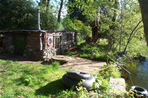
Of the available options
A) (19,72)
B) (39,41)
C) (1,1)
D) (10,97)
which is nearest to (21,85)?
(10,97)

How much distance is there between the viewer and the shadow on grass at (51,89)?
189 inches

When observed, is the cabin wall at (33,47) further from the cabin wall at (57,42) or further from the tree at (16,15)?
the tree at (16,15)

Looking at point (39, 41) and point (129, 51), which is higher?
point (39, 41)

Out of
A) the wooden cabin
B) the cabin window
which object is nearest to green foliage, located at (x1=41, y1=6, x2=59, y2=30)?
the cabin window

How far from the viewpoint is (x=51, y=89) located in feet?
16.8

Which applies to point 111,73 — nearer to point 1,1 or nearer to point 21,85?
point 21,85

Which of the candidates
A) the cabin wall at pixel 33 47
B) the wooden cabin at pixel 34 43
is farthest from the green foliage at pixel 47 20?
the cabin wall at pixel 33 47

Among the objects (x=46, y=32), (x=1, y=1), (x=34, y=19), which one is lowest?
(x=46, y=32)

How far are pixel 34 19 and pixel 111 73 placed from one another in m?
11.0

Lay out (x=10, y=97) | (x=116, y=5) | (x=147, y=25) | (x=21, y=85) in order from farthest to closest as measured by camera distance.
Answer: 1. (x=116, y=5)
2. (x=21, y=85)
3. (x=10, y=97)
4. (x=147, y=25)

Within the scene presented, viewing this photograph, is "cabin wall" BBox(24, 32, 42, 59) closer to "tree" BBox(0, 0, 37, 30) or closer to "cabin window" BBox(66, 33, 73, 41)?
"tree" BBox(0, 0, 37, 30)

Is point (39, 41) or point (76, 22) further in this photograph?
point (76, 22)

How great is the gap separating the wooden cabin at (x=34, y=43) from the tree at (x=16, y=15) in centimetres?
240

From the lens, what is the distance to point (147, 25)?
1.12 metres
